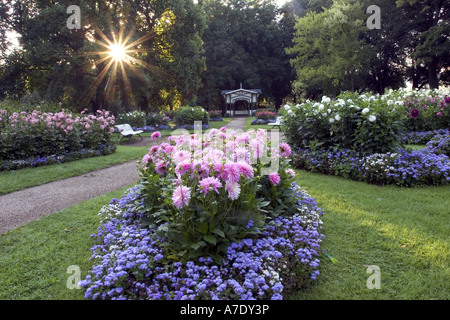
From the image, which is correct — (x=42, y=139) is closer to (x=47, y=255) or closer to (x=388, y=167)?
(x=47, y=255)

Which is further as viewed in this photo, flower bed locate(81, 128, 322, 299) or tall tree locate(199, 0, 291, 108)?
tall tree locate(199, 0, 291, 108)

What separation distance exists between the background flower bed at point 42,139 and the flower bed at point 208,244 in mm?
5656

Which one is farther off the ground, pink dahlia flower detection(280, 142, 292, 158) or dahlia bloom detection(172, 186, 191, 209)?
pink dahlia flower detection(280, 142, 292, 158)

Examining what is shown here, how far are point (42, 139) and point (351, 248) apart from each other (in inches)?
307

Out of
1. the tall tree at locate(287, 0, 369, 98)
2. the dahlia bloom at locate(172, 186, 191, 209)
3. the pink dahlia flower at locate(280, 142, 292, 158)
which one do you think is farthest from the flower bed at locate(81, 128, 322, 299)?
the tall tree at locate(287, 0, 369, 98)

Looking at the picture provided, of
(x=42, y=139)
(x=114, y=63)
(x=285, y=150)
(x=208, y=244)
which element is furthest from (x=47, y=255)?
(x=114, y=63)

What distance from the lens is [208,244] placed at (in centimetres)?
241

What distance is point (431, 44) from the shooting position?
22.0m

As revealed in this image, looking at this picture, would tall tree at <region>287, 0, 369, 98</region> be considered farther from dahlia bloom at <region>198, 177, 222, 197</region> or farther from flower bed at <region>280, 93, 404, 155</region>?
dahlia bloom at <region>198, 177, 222, 197</region>

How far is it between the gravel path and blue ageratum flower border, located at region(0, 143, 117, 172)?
5.07 feet

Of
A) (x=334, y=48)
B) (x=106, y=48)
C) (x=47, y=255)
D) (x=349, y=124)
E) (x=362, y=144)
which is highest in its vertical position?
(x=334, y=48)

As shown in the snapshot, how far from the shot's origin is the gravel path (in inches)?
154

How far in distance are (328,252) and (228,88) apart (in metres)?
36.0
